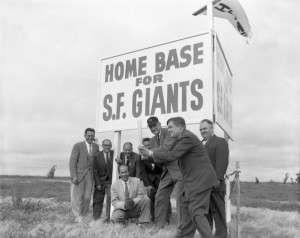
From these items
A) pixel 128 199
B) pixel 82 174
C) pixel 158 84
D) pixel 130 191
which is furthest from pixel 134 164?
pixel 158 84

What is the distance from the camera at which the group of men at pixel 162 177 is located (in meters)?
5.05

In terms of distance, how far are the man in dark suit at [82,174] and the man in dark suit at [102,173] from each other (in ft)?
0.55

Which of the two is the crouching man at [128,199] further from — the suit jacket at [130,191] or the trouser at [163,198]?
the trouser at [163,198]

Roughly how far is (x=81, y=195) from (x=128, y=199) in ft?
5.02

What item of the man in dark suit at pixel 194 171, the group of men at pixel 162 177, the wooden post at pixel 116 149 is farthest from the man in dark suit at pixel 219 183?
the wooden post at pixel 116 149

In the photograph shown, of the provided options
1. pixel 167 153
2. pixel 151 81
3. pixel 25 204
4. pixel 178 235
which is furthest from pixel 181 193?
pixel 25 204

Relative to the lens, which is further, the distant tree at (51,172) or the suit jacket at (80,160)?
the distant tree at (51,172)

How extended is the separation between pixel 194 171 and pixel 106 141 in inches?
137

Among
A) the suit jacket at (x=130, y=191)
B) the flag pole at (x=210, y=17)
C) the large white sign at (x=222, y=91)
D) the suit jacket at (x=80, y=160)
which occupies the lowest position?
the suit jacket at (x=130, y=191)

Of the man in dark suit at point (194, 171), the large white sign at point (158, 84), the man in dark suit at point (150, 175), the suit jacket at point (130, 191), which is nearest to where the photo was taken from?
the man in dark suit at point (194, 171)

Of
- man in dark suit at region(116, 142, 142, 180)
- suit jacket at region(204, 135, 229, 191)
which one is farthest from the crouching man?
suit jacket at region(204, 135, 229, 191)

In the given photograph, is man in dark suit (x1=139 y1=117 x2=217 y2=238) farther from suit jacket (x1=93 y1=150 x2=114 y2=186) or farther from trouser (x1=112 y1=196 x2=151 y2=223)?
suit jacket (x1=93 y1=150 x2=114 y2=186)

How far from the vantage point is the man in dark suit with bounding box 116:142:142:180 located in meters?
7.78

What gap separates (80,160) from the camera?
8.16 m
